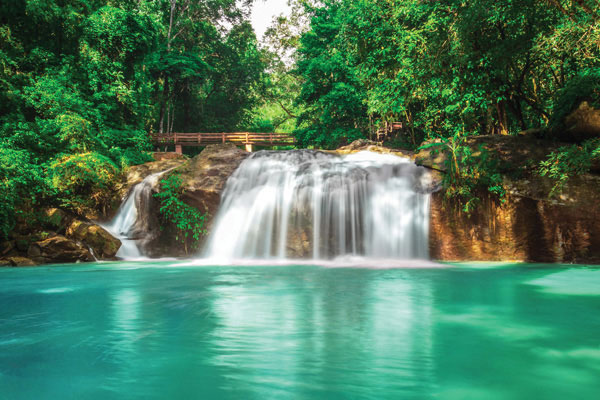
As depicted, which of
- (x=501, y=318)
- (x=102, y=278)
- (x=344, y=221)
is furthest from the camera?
(x=344, y=221)

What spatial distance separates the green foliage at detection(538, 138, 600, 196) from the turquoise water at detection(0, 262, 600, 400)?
9.50 ft

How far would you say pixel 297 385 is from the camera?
254 cm

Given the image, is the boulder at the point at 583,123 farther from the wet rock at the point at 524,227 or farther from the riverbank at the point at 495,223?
the wet rock at the point at 524,227

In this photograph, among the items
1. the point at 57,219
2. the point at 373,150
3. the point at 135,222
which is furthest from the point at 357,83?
the point at 57,219

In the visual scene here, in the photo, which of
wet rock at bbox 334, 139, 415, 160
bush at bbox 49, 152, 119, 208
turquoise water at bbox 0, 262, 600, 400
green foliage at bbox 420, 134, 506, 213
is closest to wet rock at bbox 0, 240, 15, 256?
bush at bbox 49, 152, 119, 208

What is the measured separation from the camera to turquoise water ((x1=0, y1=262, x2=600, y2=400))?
2.54m

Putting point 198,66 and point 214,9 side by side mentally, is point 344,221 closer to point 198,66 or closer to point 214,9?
point 198,66

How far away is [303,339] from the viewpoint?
3531 mm

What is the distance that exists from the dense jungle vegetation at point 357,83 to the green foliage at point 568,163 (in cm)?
3

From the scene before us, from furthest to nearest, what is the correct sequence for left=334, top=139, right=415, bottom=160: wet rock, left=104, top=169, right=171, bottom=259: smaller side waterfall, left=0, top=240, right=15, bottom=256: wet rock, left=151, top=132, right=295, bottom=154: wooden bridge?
left=151, top=132, right=295, bottom=154: wooden bridge < left=334, top=139, right=415, bottom=160: wet rock < left=104, top=169, right=171, bottom=259: smaller side waterfall < left=0, top=240, right=15, bottom=256: wet rock

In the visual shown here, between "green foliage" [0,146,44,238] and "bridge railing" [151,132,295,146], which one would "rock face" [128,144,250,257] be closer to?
"green foliage" [0,146,44,238]

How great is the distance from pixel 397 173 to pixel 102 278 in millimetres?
7164

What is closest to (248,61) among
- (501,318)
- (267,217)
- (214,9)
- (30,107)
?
(214,9)

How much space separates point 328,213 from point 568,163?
17.3ft
